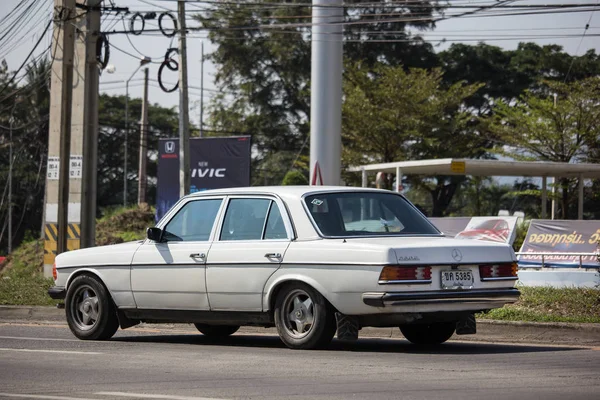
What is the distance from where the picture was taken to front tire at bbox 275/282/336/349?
9453 mm

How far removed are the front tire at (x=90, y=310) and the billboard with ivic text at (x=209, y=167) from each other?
20280 millimetres

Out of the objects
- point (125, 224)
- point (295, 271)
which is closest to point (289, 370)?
point (295, 271)

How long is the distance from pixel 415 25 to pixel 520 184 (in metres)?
11.0

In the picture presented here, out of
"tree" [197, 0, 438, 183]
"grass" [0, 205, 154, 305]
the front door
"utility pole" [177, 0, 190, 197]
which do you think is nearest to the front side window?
the front door

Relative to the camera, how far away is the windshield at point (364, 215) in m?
9.96

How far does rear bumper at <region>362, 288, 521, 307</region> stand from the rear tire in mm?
3089

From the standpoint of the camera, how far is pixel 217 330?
1189 cm

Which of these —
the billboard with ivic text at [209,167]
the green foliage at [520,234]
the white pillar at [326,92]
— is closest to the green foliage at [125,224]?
the billboard with ivic text at [209,167]

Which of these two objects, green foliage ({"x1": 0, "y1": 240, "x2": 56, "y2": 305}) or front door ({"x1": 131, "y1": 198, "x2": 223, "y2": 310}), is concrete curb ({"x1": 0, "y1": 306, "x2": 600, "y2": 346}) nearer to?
front door ({"x1": 131, "y1": 198, "x2": 223, "y2": 310})

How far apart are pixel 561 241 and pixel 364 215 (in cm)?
1403

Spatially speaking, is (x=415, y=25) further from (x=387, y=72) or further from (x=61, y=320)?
(x=61, y=320)

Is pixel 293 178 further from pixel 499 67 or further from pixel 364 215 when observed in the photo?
pixel 499 67

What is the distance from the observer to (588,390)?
700 cm

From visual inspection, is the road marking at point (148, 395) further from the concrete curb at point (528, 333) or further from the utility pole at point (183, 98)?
the utility pole at point (183, 98)
